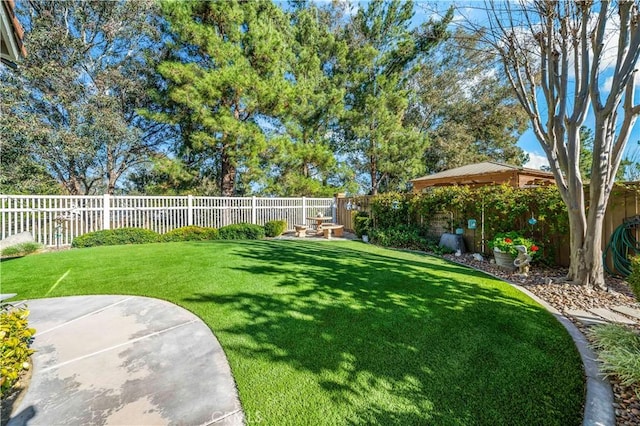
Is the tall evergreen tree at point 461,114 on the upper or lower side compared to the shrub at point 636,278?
upper

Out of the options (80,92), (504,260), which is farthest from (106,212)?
(504,260)

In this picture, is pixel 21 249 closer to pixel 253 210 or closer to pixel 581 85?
pixel 253 210

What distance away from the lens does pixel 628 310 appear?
10.7ft

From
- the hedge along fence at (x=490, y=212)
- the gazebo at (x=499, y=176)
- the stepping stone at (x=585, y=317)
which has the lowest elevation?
the stepping stone at (x=585, y=317)

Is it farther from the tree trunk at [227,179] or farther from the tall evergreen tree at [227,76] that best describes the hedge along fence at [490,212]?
the tree trunk at [227,179]

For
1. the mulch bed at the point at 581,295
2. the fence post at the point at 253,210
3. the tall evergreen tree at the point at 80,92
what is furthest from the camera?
the fence post at the point at 253,210

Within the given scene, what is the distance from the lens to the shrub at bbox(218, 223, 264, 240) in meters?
9.65

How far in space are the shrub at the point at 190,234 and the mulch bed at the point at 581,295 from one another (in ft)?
25.4

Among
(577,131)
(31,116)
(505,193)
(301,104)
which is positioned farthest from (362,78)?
(31,116)

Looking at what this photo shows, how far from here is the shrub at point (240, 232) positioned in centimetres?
965

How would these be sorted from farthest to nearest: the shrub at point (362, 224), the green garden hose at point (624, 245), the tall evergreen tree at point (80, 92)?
the tall evergreen tree at point (80, 92), the shrub at point (362, 224), the green garden hose at point (624, 245)

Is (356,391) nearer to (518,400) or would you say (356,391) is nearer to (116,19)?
(518,400)

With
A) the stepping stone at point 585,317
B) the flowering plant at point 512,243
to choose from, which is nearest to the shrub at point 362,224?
the flowering plant at point 512,243

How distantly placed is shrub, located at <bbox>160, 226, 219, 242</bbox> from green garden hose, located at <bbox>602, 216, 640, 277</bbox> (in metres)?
9.63
